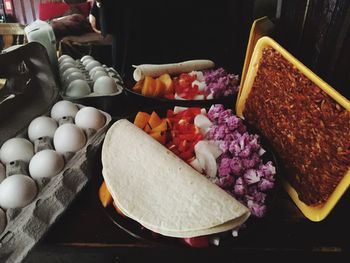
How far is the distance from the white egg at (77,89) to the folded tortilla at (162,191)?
Answer: 0.36 m

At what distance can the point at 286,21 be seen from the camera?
1.06 metres

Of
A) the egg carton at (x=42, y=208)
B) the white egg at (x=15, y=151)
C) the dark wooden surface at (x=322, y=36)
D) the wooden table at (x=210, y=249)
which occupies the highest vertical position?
the dark wooden surface at (x=322, y=36)

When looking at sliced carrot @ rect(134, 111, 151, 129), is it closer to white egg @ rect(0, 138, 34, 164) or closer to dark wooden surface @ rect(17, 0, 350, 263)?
dark wooden surface @ rect(17, 0, 350, 263)

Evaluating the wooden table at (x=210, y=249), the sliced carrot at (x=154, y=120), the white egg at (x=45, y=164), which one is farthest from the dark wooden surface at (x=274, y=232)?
the sliced carrot at (x=154, y=120)

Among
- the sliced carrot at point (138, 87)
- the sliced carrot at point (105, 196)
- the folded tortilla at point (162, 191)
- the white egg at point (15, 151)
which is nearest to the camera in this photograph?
the folded tortilla at point (162, 191)

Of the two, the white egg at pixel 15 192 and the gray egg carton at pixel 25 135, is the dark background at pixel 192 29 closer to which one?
the gray egg carton at pixel 25 135

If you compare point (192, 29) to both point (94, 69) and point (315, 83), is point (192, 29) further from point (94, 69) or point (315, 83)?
point (315, 83)

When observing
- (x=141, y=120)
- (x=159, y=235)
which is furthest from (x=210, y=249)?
(x=141, y=120)

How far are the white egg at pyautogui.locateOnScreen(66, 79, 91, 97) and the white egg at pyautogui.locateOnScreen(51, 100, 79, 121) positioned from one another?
123 millimetres

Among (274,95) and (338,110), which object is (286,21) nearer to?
(274,95)

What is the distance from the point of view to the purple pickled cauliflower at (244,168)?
76 centimetres

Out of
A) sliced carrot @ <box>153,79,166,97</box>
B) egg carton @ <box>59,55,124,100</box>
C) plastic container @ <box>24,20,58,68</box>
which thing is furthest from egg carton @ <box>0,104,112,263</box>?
plastic container @ <box>24,20,58,68</box>

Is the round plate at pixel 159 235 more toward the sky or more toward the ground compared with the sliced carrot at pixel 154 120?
more toward the ground

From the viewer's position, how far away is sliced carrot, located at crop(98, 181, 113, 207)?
2.48 ft
